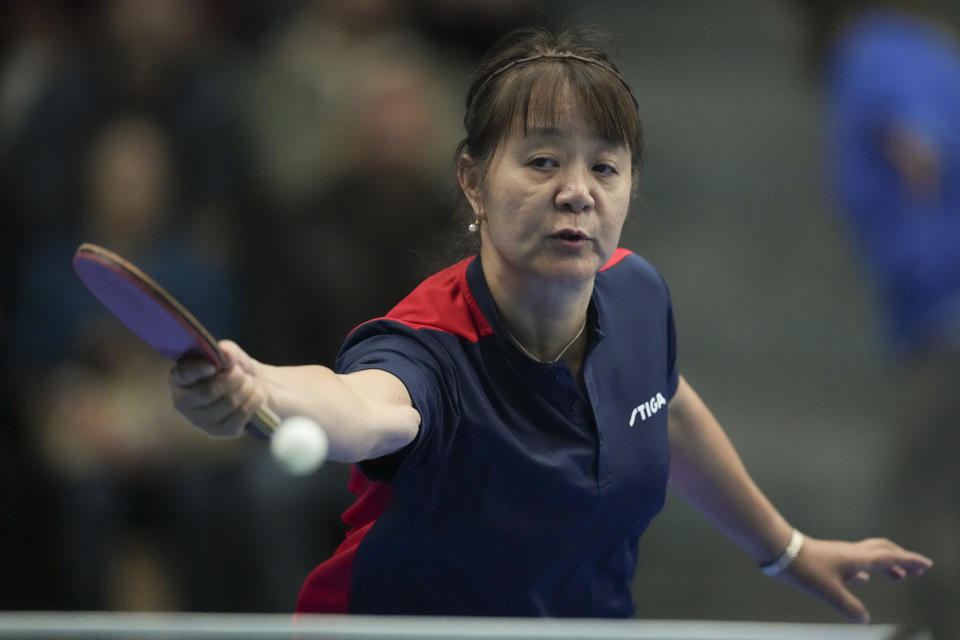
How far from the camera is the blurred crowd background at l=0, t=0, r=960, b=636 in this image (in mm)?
4379

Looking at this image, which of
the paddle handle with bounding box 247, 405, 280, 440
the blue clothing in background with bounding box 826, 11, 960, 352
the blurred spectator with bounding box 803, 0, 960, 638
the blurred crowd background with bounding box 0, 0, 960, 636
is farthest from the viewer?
the blurred crowd background with bounding box 0, 0, 960, 636

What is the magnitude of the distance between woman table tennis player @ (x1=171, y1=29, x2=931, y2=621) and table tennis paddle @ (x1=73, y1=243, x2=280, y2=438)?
354mm

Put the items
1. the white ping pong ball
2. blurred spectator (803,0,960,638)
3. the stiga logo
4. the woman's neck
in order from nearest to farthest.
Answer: the white ping pong ball → the woman's neck → the stiga logo → blurred spectator (803,0,960,638)

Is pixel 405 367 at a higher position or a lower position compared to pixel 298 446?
higher

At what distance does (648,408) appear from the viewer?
2322mm

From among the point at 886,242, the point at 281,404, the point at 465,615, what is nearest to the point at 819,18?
the point at 886,242

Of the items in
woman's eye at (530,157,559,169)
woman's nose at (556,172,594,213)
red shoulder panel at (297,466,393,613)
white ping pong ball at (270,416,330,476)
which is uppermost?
woman's eye at (530,157,559,169)

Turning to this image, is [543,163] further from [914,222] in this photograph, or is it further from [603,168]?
[914,222]

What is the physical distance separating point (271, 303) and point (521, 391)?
8.07ft

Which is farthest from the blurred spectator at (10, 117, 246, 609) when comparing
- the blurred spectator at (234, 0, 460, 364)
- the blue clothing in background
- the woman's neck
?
the woman's neck

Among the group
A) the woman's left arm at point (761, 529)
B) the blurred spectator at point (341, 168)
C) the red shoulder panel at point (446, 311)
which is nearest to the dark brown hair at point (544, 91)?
the red shoulder panel at point (446, 311)

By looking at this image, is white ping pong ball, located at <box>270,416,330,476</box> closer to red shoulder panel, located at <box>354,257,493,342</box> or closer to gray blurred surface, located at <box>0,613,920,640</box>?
gray blurred surface, located at <box>0,613,920,640</box>

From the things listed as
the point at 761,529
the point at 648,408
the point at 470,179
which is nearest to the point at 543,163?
the point at 470,179

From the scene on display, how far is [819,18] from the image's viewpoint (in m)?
3.94
